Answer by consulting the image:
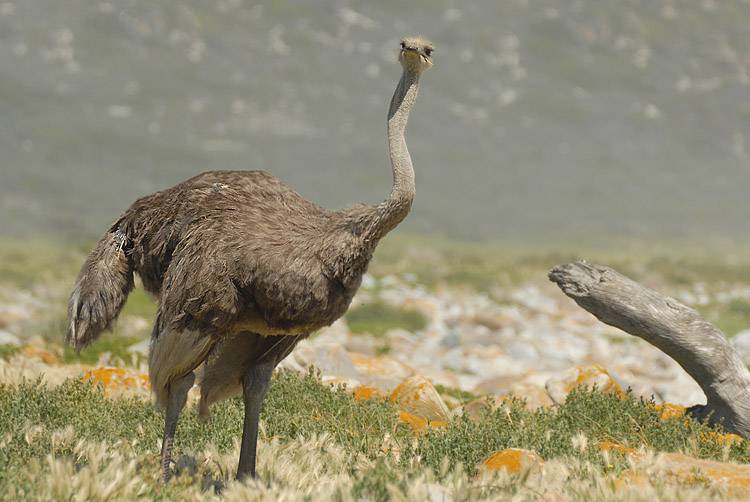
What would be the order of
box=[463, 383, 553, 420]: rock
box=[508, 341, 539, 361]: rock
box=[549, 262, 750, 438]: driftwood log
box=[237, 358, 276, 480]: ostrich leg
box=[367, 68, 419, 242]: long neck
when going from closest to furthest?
1. box=[367, 68, 419, 242]: long neck
2. box=[237, 358, 276, 480]: ostrich leg
3. box=[549, 262, 750, 438]: driftwood log
4. box=[463, 383, 553, 420]: rock
5. box=[508, 341, 539, 361]: rock

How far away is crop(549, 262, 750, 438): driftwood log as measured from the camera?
8.40 meters

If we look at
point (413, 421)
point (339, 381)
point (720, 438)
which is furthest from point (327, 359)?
point (720, 438)

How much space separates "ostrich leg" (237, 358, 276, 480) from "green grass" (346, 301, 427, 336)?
10799 mm

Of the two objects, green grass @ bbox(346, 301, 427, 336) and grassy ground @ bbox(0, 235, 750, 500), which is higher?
green grass @ bbox(346, 301, 427, 336)

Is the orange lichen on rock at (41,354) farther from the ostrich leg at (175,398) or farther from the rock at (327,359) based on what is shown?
the ostrich leg at (175,398)

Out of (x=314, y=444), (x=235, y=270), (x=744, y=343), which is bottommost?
(x=314, y=444)

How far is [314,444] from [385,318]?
12.1m

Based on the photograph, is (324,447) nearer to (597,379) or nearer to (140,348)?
(597,379)

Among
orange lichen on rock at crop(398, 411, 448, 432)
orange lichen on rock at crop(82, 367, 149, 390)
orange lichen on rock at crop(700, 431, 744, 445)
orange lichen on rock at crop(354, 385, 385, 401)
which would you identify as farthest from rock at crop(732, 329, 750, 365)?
orange lichen on rock at crop(82, 367, 149, 390)

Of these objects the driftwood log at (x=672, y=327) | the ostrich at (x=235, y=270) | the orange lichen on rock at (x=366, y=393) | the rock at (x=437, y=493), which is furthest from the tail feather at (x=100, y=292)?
the driftwood log at (x=672, y=327)

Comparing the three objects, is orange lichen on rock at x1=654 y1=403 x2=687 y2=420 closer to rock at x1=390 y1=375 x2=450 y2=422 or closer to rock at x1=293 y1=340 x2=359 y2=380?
rock at x1=390 y1=375 x2=450 y2=422

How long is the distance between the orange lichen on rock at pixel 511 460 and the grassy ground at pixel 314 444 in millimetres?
139

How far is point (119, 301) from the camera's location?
6.98 meters

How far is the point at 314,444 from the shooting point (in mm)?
7289
